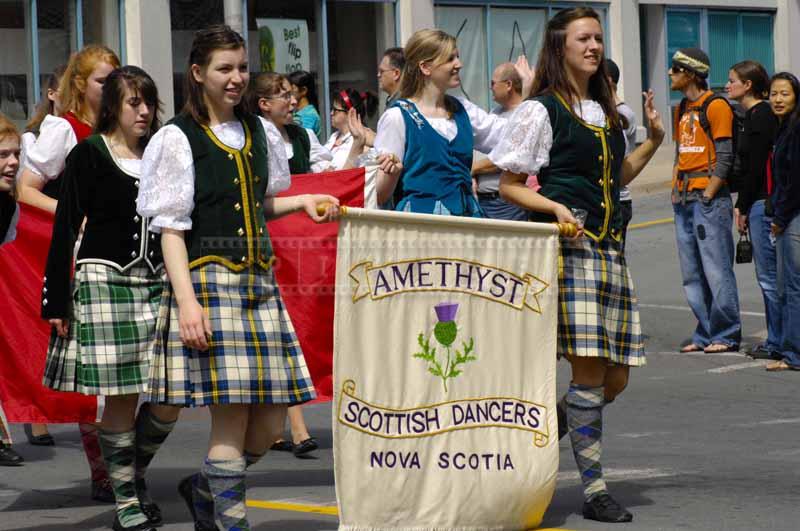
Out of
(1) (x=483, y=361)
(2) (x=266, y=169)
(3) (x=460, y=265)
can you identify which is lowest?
(1) (x=483, y=361)

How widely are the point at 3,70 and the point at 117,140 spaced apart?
50.3 feet

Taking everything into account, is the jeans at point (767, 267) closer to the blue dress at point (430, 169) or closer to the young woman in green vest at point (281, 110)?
the young woman in green vest at point (281, 110)

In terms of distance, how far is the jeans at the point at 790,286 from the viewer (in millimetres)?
10750

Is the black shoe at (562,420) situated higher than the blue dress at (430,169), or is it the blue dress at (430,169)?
the blue dress at (430,169)

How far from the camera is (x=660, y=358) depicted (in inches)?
457

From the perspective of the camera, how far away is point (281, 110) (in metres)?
8.64

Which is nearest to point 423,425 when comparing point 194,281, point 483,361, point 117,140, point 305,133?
point 483,361

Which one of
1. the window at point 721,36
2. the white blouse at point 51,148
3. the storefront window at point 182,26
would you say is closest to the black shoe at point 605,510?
the white blouse at point 51,148

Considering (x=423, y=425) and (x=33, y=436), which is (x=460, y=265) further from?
(x=33, y=436)

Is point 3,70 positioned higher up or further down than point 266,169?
higher up

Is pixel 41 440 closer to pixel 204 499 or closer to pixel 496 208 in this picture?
pixel 204 499

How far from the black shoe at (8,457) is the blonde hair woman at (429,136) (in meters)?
2.46

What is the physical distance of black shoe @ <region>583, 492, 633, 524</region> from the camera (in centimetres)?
636

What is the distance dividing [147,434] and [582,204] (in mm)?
1974
